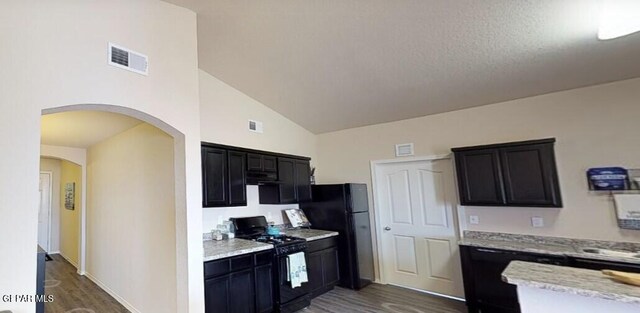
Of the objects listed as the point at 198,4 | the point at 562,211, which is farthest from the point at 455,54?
the point at 198,4

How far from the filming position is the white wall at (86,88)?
70.6 inches

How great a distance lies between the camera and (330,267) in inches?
173

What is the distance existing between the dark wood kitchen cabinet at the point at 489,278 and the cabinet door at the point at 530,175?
0.60 meters

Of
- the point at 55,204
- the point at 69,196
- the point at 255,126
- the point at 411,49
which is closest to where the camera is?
the point at 411,49

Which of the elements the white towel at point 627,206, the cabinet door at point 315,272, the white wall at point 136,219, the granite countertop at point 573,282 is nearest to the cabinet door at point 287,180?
the cabinet door at point 315,272

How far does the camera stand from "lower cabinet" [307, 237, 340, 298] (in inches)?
159

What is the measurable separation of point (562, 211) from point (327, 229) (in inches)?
119

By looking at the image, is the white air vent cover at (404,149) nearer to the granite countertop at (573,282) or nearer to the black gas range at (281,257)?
the black gas range at (281,257)

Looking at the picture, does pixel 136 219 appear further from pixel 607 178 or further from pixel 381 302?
pixel 607 178

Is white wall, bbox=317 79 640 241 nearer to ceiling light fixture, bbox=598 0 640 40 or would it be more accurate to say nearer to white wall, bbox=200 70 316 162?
ceiling light fixture, bbox=598 0 640 40

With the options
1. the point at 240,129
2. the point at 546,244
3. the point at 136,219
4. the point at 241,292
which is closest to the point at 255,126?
the point at 240,129

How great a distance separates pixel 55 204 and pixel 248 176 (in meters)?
7.44

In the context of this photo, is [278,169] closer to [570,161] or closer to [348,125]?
[348,125]

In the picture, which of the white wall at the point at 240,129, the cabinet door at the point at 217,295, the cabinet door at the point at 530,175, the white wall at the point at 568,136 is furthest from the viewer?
the white wall at the point at 240,129
